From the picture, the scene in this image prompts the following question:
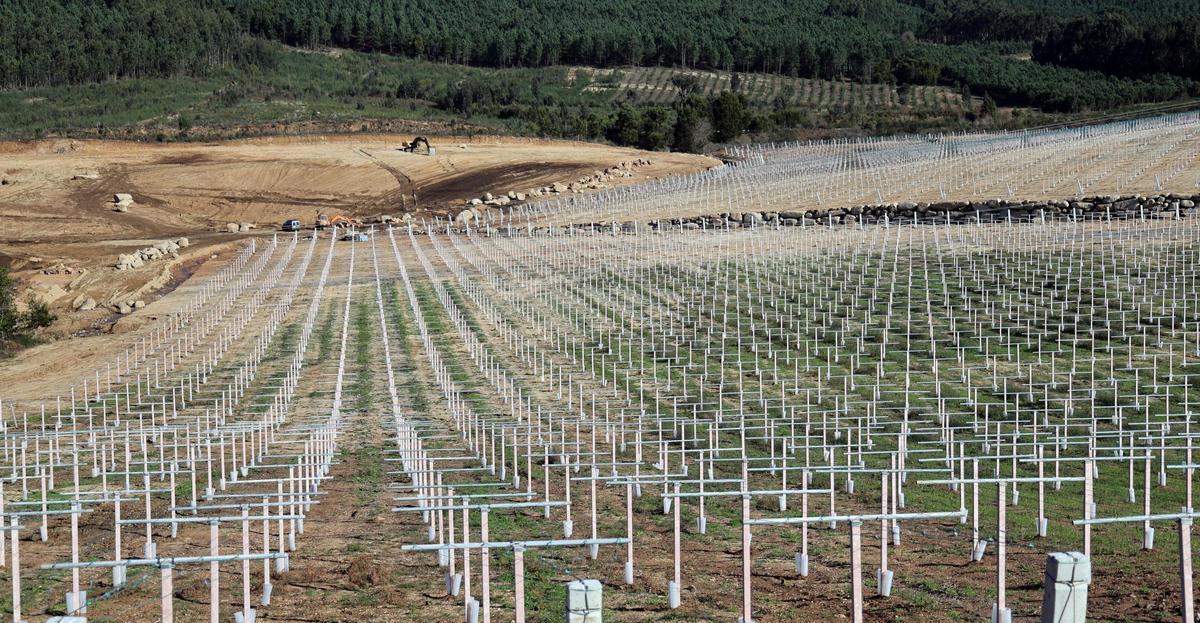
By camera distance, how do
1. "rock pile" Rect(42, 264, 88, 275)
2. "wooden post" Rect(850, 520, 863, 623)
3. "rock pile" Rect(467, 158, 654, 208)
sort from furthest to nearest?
"rock pile" Rect(467, 158, 654, 208), "rock pile" Rect(42, 264, 88, 275), "wooden post" Rect(850, 520, 863, 623)

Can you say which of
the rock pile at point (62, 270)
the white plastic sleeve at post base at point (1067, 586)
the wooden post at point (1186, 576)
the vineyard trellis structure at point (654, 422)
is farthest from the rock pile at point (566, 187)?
the white plastic sleeve at post base at point (1067, 586)

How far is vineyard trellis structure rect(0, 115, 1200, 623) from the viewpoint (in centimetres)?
1471

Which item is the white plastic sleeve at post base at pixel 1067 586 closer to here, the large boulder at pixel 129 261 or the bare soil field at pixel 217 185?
the bare soil field at pixel 217 185

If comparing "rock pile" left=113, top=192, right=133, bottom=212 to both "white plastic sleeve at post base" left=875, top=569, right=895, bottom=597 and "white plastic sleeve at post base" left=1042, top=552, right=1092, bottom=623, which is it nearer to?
"white plastic sleeve at post base" left=875, top=569, right=895, bottom=597

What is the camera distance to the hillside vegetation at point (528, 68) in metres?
132

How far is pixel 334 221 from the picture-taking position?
246 ft

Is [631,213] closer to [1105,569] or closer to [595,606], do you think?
[1105,569]

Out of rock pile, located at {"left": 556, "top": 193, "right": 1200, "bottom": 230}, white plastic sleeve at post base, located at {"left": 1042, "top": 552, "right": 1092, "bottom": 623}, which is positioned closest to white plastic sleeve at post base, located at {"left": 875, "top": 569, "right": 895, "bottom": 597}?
white plastic sleeve at post base, located at {"left": 1042, "top": 552, "right": 1092, "bottom": 623}

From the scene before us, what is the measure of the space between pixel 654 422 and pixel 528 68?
16386cm

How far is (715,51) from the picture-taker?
7702 inches

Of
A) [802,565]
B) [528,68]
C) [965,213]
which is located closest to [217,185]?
[965,213]

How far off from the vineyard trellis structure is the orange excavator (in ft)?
37.8

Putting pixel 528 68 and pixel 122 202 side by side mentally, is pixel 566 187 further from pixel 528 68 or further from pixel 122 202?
pixel 528 68

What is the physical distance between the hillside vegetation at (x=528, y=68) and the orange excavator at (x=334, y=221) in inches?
1726
